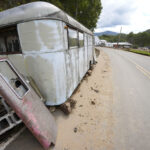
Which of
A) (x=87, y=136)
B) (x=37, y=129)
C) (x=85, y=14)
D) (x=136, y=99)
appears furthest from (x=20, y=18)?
(x=85, y=14)

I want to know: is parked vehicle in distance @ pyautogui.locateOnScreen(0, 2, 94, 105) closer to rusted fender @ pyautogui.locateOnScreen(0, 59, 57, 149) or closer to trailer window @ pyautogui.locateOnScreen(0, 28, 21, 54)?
trailer window @ pyautogui.locateOnScreen(0, 28, 21, 54)

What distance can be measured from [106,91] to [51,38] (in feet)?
10.9

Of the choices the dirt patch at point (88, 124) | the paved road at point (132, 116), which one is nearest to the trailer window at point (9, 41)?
the dirt patch at point (88, 124)

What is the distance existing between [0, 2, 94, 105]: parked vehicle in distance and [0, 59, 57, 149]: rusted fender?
0.48 metres

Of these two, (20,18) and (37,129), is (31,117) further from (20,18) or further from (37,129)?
(20,18)

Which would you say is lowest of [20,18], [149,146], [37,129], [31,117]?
[149,146]

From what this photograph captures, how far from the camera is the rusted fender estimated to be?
5.57ft

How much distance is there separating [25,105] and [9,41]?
198cm

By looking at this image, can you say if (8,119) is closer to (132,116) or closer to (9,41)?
(9,41)

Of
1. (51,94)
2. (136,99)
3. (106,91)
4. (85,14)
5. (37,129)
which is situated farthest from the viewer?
(85,14)

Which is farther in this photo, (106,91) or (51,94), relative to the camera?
(106,91)

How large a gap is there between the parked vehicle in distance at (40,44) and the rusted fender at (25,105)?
1.59 feet

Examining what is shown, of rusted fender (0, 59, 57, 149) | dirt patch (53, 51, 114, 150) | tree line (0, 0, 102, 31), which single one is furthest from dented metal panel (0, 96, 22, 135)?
tree line (0, 0, 102, 31)

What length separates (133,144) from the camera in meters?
2.08
